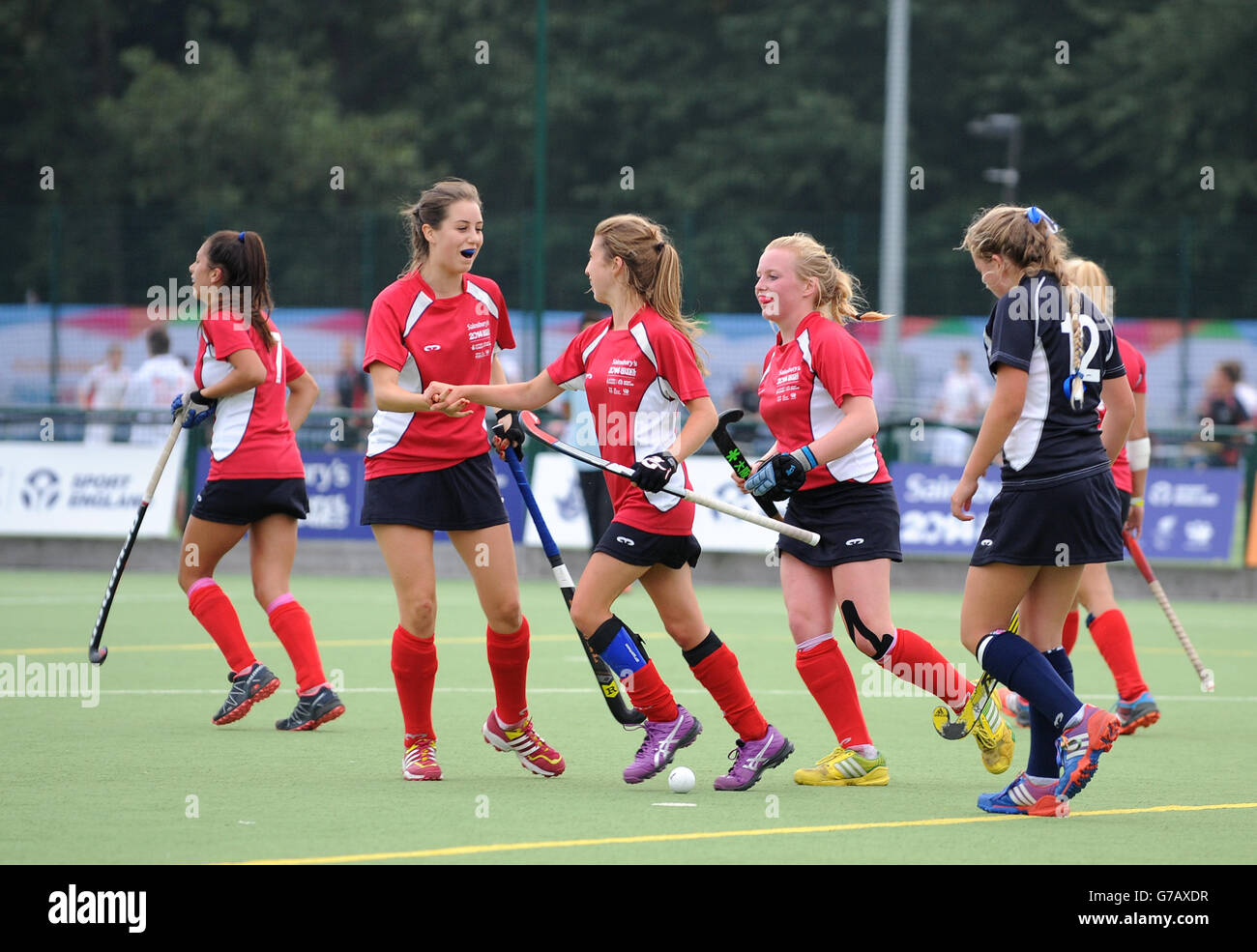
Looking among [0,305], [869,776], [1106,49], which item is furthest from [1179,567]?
[1106,49]

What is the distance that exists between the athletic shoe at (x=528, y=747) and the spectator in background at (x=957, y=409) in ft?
30.4

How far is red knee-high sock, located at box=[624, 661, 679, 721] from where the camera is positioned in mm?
6340

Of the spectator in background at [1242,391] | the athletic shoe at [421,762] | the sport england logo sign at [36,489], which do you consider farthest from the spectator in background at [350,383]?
the athletic shoe at [421,762]

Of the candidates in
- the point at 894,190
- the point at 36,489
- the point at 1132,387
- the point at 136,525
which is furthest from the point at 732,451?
the point at 894,190

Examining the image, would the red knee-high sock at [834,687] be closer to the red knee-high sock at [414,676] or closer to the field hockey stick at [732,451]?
the field hockey stick at [732,451]

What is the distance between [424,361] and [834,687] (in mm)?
1783

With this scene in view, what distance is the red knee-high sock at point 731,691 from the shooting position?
6410mm

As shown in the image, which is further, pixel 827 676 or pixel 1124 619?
pixel 1124 619

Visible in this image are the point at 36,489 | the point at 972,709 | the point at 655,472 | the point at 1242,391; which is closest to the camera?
the point at 655,472

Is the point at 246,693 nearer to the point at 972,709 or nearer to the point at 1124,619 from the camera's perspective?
the point at 972,709

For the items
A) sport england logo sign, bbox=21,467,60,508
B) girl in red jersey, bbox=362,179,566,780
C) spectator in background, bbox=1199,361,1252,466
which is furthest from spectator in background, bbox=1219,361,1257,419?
girl in red jersey, bbox=362,179,566,780

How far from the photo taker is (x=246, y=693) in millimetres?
7711

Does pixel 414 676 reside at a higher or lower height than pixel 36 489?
lower

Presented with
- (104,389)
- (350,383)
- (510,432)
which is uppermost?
(350,383)
